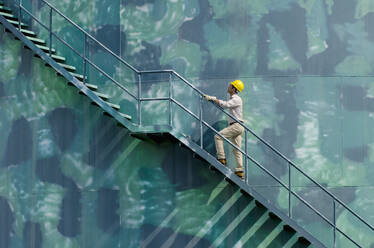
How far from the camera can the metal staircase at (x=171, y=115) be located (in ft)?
50.2

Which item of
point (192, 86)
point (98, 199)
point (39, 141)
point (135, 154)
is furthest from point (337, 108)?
point (39, 141)

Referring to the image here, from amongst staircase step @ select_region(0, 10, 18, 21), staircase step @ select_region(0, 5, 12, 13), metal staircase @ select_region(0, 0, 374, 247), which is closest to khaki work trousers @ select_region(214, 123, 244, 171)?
metal staircase @ select_region(0, 0, 374, 247)

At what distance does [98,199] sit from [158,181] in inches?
54.9

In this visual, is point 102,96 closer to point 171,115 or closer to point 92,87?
point 92,87

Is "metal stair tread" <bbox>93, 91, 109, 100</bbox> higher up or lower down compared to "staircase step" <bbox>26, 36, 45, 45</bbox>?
lower down

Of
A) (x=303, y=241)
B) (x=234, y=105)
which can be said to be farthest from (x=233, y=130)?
(x=303, y=241)

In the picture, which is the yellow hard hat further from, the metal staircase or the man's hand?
the man's hand

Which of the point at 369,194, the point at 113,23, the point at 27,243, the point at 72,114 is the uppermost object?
the point at 113,23

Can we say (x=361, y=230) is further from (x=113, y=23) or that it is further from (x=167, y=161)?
(x=113, y=23)

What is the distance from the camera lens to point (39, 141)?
17.2m

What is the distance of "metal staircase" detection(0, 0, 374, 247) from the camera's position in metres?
15.3

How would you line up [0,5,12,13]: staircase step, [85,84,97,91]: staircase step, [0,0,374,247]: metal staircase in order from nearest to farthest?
[0,0,374,247]: metal staircase < [85,84,97,91]: staircase step < [0,5,12,13]: staircase step

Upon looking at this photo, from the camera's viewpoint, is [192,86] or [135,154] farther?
[135,154]

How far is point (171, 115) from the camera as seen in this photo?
16.0m
